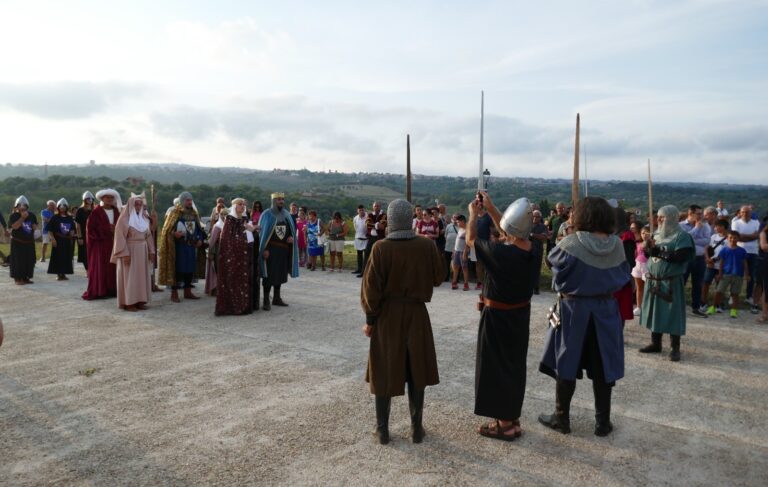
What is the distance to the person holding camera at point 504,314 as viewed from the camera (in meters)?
3.98

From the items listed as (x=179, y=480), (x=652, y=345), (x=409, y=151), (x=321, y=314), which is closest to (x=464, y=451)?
(x=179, y=480)

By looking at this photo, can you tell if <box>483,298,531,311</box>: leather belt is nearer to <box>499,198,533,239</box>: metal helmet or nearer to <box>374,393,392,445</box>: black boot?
<box>499,198,533,239</box>: metal helmet

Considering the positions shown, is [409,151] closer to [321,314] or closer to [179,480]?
[321,314]

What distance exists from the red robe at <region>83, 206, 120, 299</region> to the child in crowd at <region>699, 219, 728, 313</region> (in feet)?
34.2

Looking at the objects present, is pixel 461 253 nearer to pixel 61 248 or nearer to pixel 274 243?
pixel 274 243

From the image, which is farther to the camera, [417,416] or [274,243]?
[274,243]

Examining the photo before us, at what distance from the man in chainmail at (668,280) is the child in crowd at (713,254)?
3348 millimetres

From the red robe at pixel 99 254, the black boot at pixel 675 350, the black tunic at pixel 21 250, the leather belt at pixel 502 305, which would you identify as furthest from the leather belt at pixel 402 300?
the black tunic at pixel 21 250

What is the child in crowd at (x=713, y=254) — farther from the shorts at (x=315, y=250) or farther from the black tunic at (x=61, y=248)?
the black tunic at (x=61, y=248)

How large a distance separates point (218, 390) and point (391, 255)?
2443 mm

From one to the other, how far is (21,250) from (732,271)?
45.0 feet

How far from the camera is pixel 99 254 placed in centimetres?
996

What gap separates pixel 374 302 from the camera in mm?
4051

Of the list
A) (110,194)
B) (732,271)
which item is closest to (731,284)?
(732,271)
